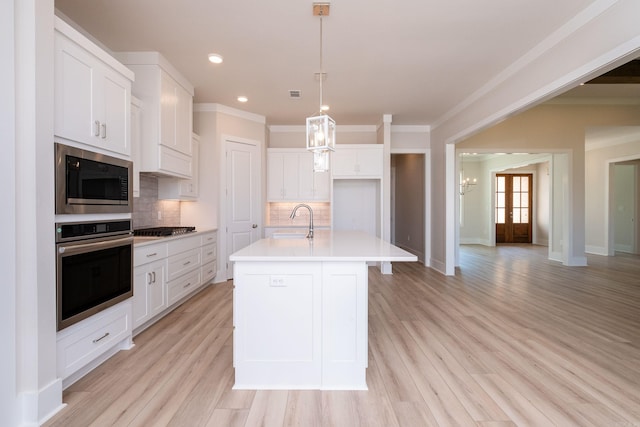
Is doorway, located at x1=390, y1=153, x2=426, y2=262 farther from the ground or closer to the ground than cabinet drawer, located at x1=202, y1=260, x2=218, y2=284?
farther from the ground

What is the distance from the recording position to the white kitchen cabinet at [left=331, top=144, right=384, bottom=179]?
532cm

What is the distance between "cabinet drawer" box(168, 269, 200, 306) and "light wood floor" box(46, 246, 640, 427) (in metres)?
0.19

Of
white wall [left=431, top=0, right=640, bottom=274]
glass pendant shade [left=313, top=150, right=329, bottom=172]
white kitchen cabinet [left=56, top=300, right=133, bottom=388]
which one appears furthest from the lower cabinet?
white wall [left=431, top=0, right=640, bottom=274]

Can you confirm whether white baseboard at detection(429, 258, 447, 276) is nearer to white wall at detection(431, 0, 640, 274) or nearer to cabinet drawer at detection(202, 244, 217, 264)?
white wall at detection(431, 0, 640, 274)

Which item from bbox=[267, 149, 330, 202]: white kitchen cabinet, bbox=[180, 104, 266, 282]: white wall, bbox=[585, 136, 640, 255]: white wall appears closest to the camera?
bbox=[180, 104, 266, 282]: white wall

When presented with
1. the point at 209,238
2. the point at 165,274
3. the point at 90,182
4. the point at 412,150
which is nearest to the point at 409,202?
the point at 412,150

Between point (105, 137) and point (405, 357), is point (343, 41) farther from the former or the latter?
point (405, 357)

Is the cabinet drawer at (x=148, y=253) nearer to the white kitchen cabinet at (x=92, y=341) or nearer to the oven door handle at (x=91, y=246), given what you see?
the oven door handle at (x=91, y=246)

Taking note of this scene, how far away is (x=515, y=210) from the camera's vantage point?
32.0ft

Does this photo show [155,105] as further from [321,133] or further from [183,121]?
[321,133]

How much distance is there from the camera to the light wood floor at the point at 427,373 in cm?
163

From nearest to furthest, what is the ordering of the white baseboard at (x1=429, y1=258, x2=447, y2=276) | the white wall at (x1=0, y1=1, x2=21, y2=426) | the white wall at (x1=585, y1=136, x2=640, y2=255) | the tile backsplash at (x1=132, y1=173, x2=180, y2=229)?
1. the white wall at (x1=0, y1=1, x2=21, y2=426)
2. the tile backsplash at (x1=132, y1=173, x2=180, y2=229)
3. the white baseboard at (x1=429, y1=258, x2=447, y2=276)
4. the white wall at (x1=585, y1=136, x2=640, y2=255)

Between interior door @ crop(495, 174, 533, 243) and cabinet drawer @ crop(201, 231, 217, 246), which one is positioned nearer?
cabinet drawer @ crop(201, 231, 217, 246)

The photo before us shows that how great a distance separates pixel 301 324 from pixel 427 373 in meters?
0.98
